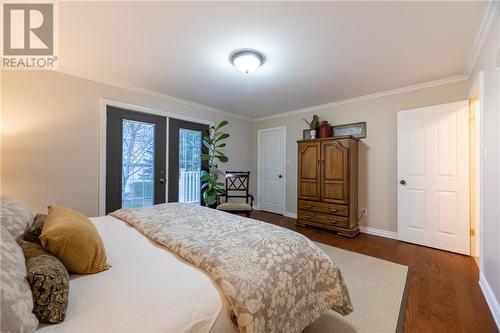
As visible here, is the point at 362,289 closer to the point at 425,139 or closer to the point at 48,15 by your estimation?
the point at 425,139

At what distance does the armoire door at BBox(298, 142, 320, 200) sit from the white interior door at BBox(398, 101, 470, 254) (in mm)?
1181

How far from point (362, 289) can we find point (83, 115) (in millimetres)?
3799

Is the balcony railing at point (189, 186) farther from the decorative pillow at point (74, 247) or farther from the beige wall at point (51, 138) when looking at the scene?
the decorative pillow at point (74, 247)

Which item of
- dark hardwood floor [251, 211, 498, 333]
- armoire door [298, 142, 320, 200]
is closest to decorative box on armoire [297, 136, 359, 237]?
armoire door [298, 142, 320, 200]

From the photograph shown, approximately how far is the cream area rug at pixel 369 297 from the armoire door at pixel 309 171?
4.09 ft

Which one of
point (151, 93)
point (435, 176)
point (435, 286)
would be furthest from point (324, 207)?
point (151, 93)

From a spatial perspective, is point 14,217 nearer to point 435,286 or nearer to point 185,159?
point 185,159

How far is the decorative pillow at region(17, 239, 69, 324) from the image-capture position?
0.68 metres

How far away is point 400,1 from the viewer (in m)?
1.55

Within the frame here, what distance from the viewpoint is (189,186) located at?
400 centimetres

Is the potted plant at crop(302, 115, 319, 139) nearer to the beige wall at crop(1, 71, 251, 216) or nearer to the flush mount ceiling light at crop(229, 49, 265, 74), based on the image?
the flush mount ceiling light at crop(229, 49, 265, 74)

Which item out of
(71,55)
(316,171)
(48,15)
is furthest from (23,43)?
(316,171)

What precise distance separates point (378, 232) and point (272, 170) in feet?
7.86

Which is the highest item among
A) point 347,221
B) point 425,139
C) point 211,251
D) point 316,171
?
point 425,139
